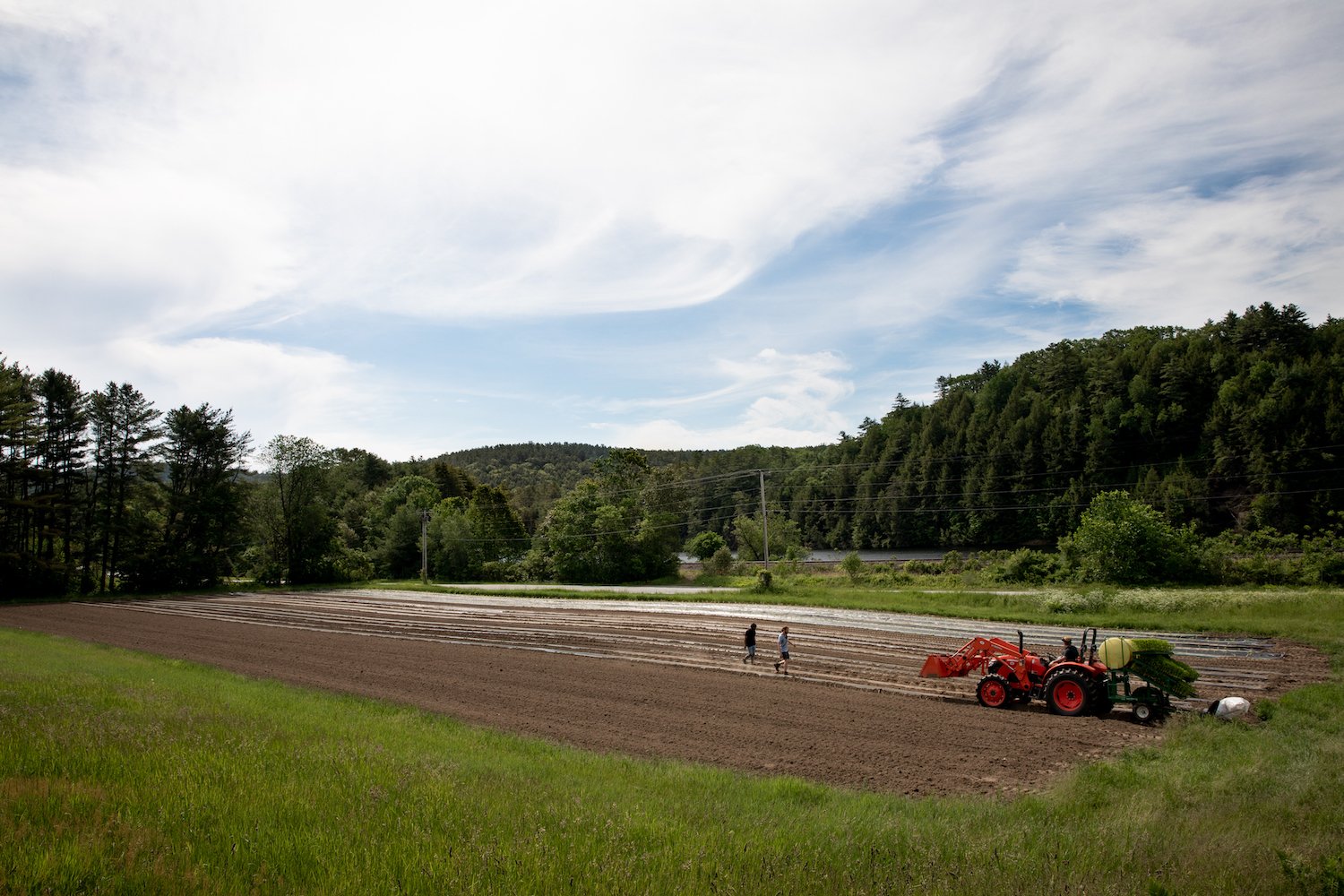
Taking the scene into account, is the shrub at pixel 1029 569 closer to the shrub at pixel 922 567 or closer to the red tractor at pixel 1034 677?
the shrub at pixel 922 567

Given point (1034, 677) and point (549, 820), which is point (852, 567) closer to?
point (1034, 677)

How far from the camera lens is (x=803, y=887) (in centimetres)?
556

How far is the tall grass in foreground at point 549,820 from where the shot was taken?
5344mm

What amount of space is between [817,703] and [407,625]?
80.1 ft

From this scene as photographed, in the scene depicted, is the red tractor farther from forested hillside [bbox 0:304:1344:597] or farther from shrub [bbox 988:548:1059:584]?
forested hillside [bbox 0:304:1344:597]

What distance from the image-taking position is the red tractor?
16016 millimetres

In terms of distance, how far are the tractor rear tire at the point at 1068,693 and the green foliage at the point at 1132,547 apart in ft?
92.0

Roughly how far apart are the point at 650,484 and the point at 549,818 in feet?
240

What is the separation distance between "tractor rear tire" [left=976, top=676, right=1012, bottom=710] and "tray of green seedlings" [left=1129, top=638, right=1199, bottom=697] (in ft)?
8.43

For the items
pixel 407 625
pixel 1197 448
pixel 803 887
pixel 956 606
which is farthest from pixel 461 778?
pixel 1197 448

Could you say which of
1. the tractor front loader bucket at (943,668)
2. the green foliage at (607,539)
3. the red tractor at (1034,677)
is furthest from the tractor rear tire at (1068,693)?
the green foliage at (607,539)

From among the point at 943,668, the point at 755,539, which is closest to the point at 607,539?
the point at 755,539

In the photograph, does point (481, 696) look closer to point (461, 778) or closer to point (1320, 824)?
point (461, 778)

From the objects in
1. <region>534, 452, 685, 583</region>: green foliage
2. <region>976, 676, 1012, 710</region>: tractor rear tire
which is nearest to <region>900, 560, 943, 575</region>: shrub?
<region>534, 452, 685, 583</region>: green foliage
